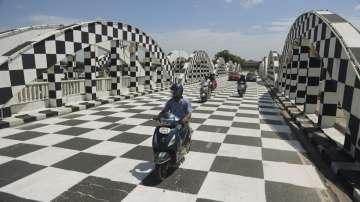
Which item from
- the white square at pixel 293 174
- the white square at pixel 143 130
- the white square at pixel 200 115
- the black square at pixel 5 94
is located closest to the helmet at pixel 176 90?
the white square at pixel 293 174

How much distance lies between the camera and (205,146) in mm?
4523

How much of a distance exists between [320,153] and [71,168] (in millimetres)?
3723

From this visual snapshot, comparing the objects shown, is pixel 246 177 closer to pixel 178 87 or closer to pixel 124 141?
pixel 178 87

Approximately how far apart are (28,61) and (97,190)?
4630mm

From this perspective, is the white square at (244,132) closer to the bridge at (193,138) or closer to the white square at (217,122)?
the bridge at (193,138)

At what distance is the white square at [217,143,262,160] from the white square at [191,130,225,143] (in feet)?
1.03

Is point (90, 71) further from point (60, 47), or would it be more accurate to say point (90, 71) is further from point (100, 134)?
point (100, 134)

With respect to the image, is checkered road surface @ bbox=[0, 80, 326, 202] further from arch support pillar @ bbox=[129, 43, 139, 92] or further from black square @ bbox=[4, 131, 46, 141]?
arch support pillar @ bbox=[129, 43, 139, 92]

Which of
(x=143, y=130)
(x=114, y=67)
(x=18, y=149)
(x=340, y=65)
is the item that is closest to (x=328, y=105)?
(x=340, y=65)

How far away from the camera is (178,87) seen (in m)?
3.71

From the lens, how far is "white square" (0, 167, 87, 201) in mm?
2812

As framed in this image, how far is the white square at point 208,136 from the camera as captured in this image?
16.2 feet

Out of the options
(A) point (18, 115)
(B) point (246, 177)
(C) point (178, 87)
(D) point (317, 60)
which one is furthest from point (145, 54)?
(B) point (246, 177)

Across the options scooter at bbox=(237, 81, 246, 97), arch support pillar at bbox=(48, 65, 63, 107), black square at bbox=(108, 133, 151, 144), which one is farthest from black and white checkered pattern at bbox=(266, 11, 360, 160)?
arch support pillar at bbox=(48, 65, 63, 107)
